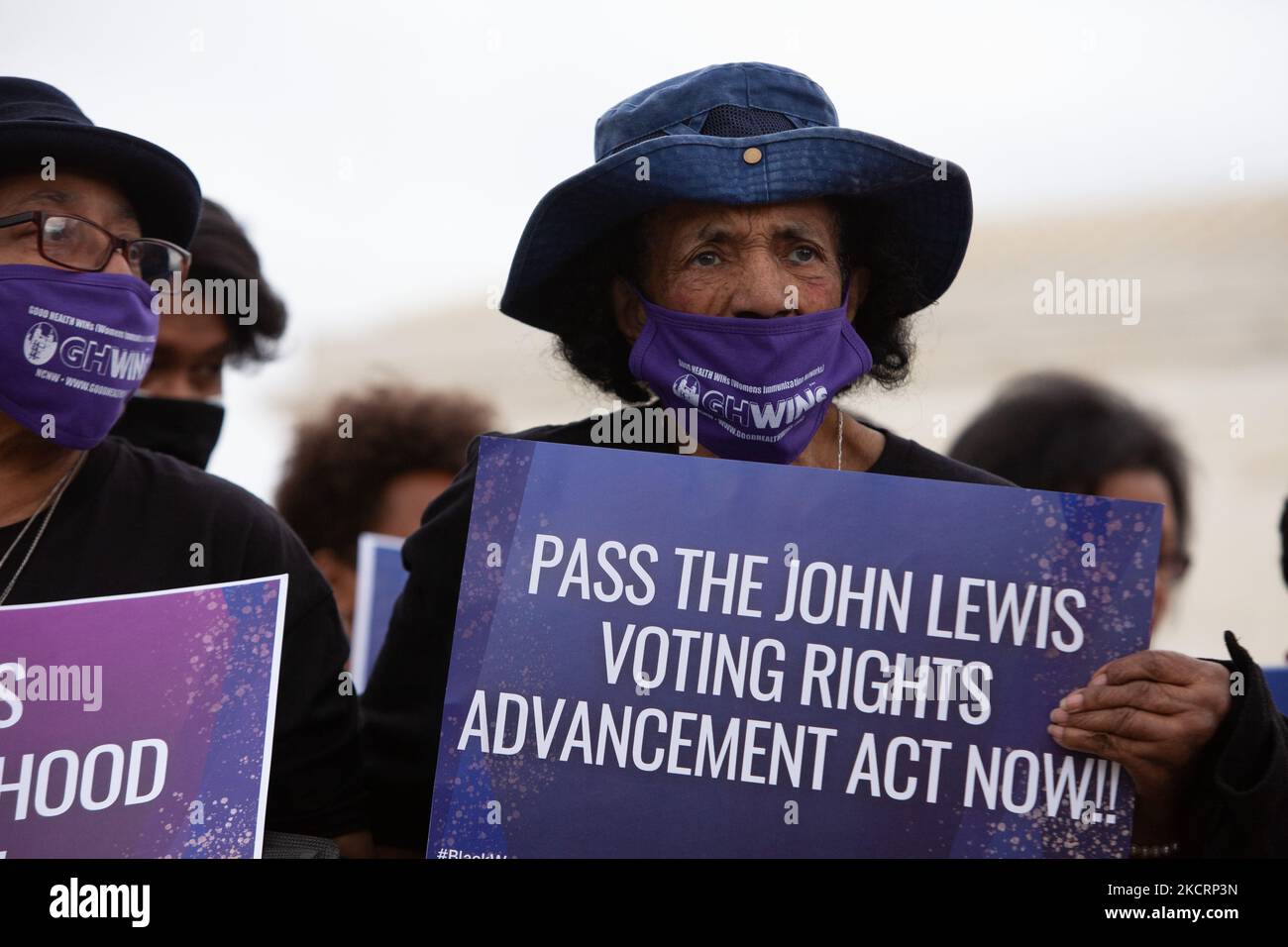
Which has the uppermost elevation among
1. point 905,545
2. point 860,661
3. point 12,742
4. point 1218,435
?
point 1218,435

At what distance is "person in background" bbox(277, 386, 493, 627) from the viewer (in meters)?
5.29

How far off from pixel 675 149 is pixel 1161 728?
1.31m

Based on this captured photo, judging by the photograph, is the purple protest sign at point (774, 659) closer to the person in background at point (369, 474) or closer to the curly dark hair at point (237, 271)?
the curly dark hair at point (237, 271)

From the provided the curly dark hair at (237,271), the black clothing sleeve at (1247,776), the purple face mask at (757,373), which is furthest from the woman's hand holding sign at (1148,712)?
the curly dark hair at (237,271)

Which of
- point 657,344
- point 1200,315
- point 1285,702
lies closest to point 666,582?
point 657,344

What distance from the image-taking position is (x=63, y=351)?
268cm

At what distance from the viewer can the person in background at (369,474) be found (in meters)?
5.29

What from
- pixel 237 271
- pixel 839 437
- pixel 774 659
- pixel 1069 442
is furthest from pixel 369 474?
pixel 774 659

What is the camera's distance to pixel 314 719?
2.73 m

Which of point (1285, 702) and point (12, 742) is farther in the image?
point (1285, 702)

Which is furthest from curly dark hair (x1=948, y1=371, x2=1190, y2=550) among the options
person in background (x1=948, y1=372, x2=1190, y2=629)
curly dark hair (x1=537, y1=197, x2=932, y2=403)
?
curly dark hair (x1=537, y1=197, x2=932, y2=403)

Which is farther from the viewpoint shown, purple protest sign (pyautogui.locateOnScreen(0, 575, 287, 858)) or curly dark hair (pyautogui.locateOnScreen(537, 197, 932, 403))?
curly dark hair (pyautogui.locateOnScreen(537, 197, 932, 403))

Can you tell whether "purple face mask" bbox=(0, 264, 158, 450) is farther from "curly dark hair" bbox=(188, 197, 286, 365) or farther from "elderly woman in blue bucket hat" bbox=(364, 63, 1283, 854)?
"curly dark hair" bbox=(188, 197, 286, 365)
